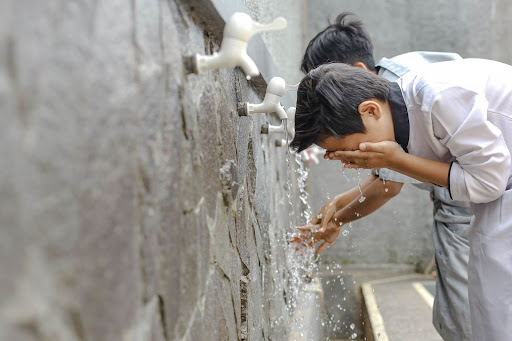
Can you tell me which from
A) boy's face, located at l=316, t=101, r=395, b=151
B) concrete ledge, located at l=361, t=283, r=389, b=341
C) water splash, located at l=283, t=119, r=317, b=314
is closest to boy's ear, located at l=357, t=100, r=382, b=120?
boy's face, located at l=316, t=101, r=395, b=151

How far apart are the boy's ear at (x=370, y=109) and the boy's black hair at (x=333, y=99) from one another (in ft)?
0.06

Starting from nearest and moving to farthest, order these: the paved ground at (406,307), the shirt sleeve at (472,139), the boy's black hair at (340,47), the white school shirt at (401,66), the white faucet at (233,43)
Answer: the white faucet at (233,43) → the shirt sleeve at (472,139) → the white school shirt at (401,66) → the boy's black hair at (340,47) → the paved ground at (406,307)

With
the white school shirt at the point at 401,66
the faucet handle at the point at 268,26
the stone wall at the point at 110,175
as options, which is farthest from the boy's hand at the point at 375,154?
the white school shirt at the point at 401,66

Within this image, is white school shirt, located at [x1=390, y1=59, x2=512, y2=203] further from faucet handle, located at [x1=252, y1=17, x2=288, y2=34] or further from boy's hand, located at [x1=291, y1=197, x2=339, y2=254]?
boy's hand, located at [x1=291, y1=197, x2=339, y2=254]

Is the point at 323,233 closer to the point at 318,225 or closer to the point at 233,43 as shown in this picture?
the point at 318,225

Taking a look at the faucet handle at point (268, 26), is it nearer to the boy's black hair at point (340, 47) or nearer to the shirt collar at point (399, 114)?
the shirt collar at point (399, 114)

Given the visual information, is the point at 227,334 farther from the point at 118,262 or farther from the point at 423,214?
the point at 423,214

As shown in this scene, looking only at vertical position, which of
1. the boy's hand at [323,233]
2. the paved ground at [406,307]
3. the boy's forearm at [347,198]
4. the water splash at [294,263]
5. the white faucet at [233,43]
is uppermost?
the white faucet at [233,43]

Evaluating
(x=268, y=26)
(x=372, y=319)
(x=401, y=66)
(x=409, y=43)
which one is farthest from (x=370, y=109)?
(x=409, y=43)

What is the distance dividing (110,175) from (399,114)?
1.24 meters

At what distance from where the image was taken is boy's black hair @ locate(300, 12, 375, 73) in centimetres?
262

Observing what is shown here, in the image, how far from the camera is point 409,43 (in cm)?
571

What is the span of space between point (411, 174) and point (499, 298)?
507 mm

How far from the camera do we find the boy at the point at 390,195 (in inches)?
100
